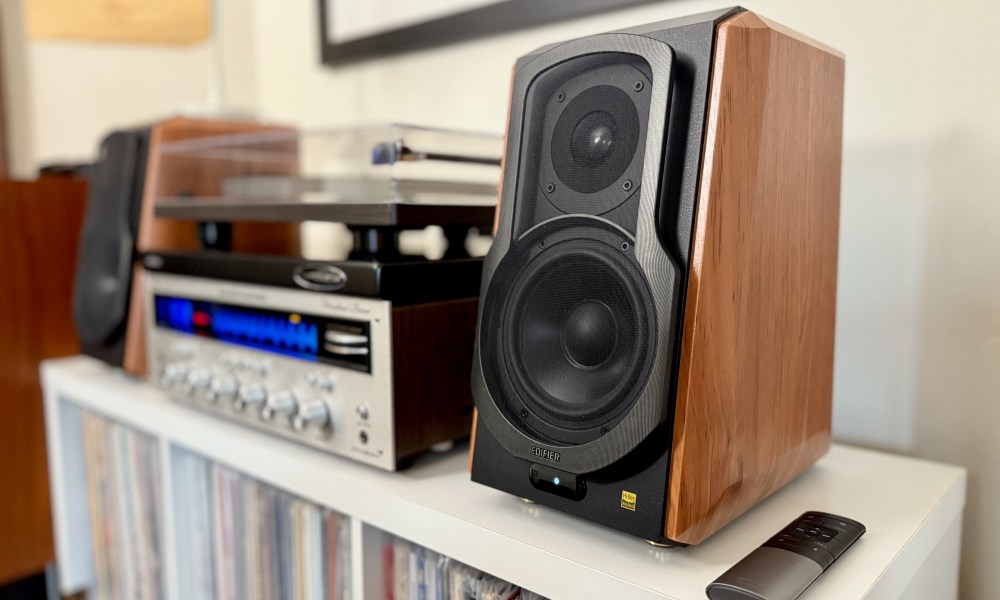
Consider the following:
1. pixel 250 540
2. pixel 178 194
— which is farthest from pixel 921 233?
pixel 178 194

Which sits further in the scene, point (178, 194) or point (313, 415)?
point (178, 194)

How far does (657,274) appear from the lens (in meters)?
0.47

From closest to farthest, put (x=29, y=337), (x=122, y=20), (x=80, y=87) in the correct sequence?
(x=29, y=337)
(x=122, y=20)
(x=80, y=87)

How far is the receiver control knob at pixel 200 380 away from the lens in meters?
0.85

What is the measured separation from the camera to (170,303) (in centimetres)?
93

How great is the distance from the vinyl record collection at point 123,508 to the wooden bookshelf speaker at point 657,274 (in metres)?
0.63

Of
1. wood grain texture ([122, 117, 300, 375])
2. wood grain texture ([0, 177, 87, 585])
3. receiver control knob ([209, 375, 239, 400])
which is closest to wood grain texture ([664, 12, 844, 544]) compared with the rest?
receiver control knob ([209, 375, 239, 400])

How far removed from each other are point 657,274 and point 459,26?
29.5 inches

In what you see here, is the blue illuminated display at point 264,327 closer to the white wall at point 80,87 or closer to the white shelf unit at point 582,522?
the white shelf unit at point 582,522

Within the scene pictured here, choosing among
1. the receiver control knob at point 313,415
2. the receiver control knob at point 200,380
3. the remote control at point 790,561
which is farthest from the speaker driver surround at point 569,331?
the receiver control knob at point 200,380

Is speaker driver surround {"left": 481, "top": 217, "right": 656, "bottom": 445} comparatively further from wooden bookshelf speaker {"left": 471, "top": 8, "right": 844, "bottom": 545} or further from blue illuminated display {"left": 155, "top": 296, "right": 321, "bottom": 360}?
blue illuminated display {"left": 155, "top": 296, "right": 321, "bottom": 360}

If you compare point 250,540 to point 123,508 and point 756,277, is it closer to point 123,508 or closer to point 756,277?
point 123,508

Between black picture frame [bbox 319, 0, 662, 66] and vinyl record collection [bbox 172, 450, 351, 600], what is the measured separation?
692 mm

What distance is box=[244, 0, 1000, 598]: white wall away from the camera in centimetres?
70
